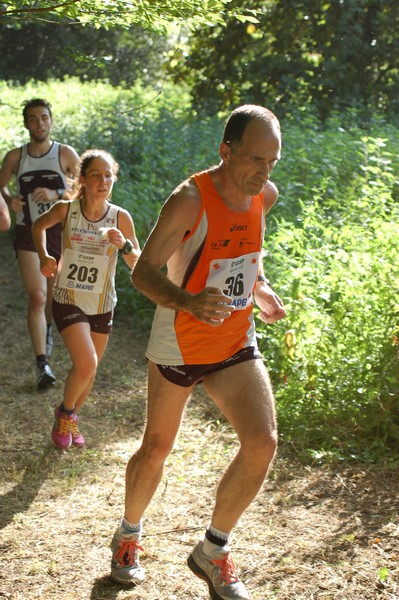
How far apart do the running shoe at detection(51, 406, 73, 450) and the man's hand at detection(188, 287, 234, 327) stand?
274cm

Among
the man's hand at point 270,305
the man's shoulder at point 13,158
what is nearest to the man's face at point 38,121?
the man's shoulder at point 13,158

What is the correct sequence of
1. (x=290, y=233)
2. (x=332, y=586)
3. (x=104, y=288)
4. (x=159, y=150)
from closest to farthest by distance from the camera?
(x=332, y=586) → (x=104, y=288) → (x=290, y=233) → (x=159, y=150)

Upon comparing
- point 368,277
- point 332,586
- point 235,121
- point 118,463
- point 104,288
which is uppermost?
point 235,121

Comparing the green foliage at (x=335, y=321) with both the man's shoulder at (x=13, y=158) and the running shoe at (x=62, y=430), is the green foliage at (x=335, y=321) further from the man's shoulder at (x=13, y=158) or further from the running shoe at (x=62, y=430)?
the running shoe at (x=62, y=430)

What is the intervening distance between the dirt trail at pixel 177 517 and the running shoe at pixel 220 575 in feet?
1.00

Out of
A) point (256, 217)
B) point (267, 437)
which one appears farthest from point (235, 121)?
point (267, 437)

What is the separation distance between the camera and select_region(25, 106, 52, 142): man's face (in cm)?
710

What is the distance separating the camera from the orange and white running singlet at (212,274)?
11.9ft

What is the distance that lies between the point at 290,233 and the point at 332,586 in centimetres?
317

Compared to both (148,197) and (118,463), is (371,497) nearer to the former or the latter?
(118,463)

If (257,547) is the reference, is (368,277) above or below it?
above

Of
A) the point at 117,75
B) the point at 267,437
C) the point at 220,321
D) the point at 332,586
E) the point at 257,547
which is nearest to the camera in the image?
the point at 220,321

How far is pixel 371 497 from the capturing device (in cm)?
488

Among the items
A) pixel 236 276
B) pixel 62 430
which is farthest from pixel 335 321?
pixel 236 276
